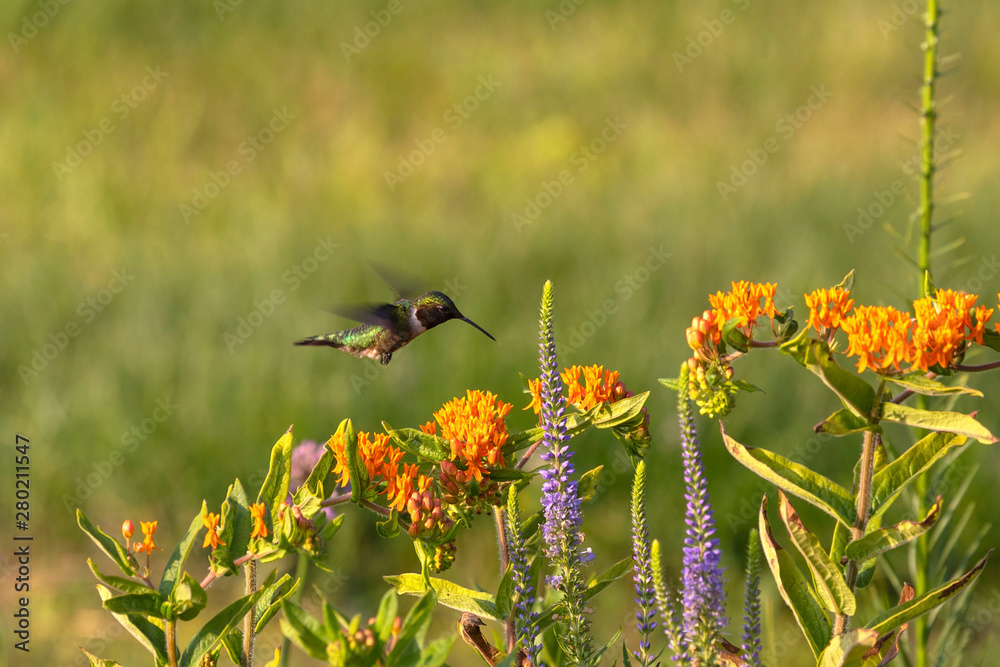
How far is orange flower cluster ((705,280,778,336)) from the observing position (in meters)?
1.04

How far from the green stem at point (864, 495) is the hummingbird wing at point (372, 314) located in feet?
3.61

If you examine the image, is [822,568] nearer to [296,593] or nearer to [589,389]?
[589,389]

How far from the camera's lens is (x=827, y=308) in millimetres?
1028

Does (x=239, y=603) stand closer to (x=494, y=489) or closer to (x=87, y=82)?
(x=494, y=489)

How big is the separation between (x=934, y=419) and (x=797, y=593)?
259mm

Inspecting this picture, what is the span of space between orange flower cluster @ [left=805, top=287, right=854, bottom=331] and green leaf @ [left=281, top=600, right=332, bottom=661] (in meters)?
0.57

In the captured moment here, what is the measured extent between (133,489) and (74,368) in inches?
38.6

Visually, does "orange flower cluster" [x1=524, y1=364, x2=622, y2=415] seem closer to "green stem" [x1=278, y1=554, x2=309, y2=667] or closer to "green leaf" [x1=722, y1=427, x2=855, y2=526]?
"green leaf" [x1=722, y1=427, x2=855, y2=526]

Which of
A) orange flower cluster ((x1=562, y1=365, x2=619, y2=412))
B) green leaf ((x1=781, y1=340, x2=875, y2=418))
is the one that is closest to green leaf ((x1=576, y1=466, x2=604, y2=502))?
orange flower cluster ((x1=562, y1=365, x2=619, y2=412))

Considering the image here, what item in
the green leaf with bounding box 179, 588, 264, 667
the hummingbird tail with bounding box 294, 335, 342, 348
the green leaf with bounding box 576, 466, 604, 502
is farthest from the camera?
the hummingbird tail with bounding box 294, 335, 342, 348

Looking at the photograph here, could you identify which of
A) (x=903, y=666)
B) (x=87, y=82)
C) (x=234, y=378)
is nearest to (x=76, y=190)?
(x=87, y=82)

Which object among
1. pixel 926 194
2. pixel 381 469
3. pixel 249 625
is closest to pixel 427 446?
pixel 381 469

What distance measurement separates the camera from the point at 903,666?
1.75 metres

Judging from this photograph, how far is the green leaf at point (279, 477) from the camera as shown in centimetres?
106
